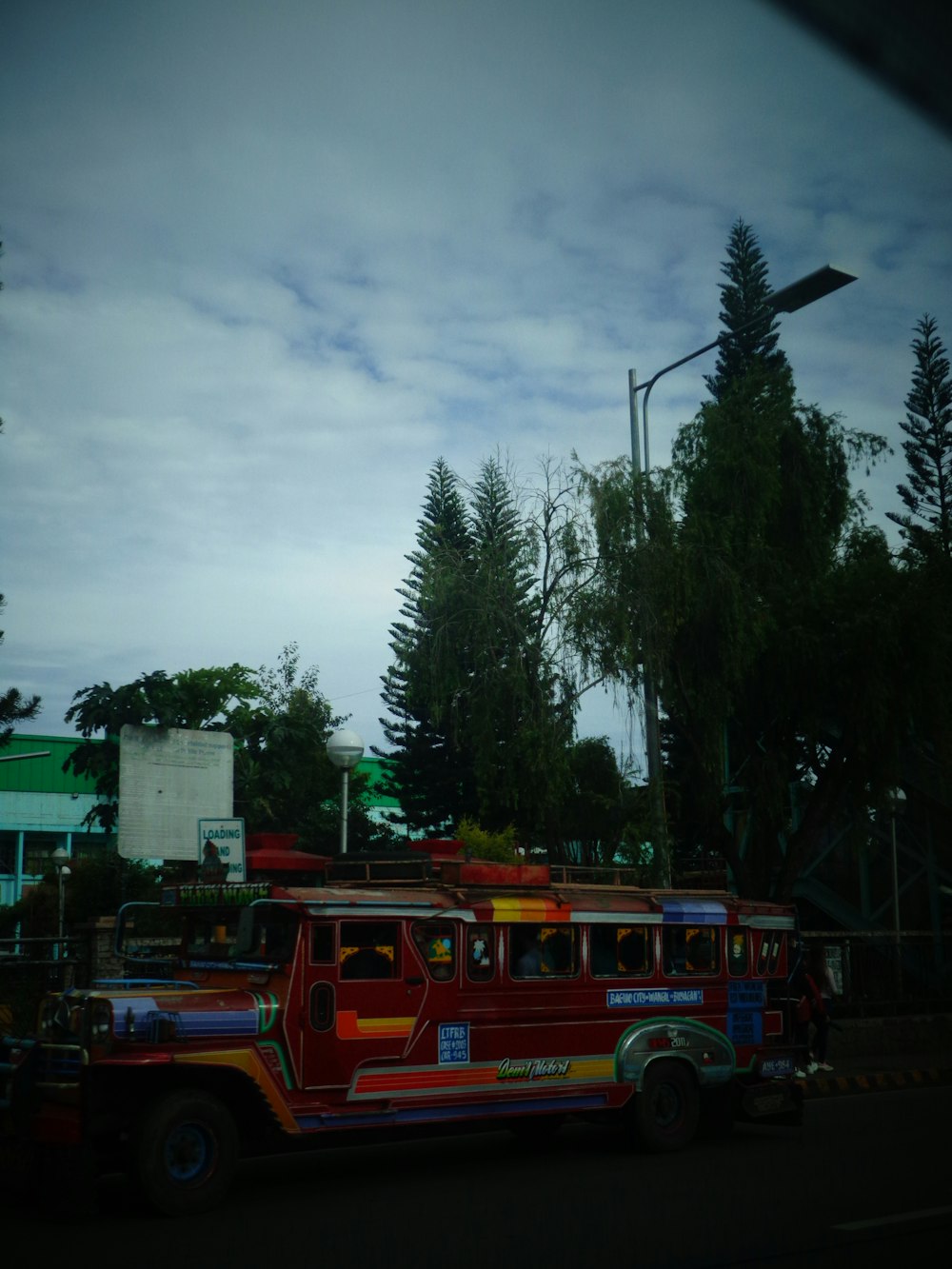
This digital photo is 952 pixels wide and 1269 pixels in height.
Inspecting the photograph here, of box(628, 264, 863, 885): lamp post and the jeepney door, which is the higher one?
box(628, 264, 863, 885): lamp post

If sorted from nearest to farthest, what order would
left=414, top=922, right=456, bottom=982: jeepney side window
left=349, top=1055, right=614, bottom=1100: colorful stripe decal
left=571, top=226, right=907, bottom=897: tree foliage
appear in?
left=349, top=1055, right=614, bottom=1100: colorful stripe decal, left=414, top=922, right=456, bottom=982: jeepney side window, left=571, top=226, right=907, bottom=897: tree foliage

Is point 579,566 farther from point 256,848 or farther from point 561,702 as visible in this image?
point 256,848

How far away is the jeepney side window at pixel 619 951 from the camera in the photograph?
11.5m

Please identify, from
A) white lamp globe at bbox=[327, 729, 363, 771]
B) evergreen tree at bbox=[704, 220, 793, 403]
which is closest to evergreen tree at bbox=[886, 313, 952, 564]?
evergreen tree at bbox=[704, 220, 793, 403]

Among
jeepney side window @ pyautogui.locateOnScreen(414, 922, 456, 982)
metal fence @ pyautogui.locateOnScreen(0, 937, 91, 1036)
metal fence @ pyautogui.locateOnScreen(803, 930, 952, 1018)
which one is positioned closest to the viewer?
jeepney side window @ pyautogui.locateOnScreen(414, 922, 456, 982)

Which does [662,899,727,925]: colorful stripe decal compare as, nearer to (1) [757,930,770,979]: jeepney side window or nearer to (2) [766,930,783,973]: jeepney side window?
(1) [757,930,770,979]: jeepney side window

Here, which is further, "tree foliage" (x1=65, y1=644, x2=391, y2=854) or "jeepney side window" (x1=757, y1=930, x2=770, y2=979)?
"tree foliage" (x1=65, y1=644, x2=391, y2=854)

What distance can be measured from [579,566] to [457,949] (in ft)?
33.6

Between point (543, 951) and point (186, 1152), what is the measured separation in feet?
12.1

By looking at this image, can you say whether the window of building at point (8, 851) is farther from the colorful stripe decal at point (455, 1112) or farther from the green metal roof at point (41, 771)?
the colorful stripe decal at point (455, 1112)

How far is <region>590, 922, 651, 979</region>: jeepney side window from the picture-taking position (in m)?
11.5

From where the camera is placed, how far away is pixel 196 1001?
29.9ft

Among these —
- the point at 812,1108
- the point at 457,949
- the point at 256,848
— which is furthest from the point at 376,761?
the point at 457,949

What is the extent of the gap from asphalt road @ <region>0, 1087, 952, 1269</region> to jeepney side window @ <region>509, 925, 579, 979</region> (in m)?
1.64
